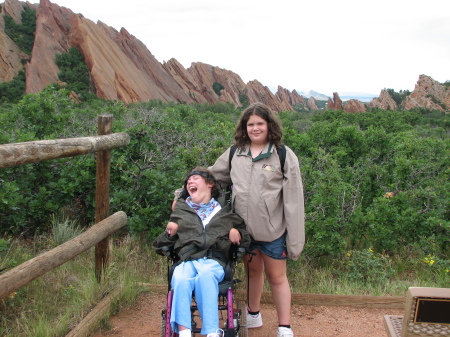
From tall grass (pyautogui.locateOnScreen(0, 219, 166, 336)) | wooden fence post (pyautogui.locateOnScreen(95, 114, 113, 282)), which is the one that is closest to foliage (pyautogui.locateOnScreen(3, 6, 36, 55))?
tall grass (pyautogui.locateOnScreen(0, 219, 166, 336))

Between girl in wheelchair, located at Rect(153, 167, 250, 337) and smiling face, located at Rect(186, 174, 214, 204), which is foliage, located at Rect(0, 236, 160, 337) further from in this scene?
smiling face, located at Rect(186, 174, 214, 204)

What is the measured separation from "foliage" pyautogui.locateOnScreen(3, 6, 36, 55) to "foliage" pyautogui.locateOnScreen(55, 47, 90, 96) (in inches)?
200

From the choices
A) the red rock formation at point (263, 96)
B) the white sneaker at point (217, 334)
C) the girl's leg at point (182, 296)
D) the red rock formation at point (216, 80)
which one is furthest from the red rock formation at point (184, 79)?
the white sneaker at point (217, 334)

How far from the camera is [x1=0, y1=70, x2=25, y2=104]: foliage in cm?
3301

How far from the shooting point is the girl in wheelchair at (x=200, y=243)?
296 centimetres

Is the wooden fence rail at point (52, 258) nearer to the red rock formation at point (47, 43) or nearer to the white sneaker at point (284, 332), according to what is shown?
the white sneaker at point (284, 332)

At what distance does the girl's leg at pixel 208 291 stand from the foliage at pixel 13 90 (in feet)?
105

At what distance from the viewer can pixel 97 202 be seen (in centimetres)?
432

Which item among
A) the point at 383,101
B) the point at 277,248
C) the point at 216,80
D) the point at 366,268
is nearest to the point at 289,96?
the point at 216,80

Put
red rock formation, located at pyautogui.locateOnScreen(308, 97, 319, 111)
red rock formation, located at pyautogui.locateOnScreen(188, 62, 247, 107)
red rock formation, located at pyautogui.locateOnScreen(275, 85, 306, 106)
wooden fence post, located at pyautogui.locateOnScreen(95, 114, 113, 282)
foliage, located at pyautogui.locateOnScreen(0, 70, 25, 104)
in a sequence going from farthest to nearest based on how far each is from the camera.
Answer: red rock formation, located at pyautogui.locateOnScreen(308, 97, 319, 111) → red rock formation, located at pyautogui.locateOnScreen(275, 85, 306, 106) → red rock formation, located at pyautogui.locateOnScreen(188, 62, 247, 107) → foliage, located at pyautogui.locateOnScreen(0, 70, 25, 104) → wooden fence post, located at pyautogui.locateOnScreen(95, 114, 113, 282)

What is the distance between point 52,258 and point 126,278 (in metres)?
1.18

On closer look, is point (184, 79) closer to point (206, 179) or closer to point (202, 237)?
point (206, 179)

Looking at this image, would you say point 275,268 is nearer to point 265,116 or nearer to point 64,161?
point 265,116

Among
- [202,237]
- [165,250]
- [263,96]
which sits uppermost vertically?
[263,96]
